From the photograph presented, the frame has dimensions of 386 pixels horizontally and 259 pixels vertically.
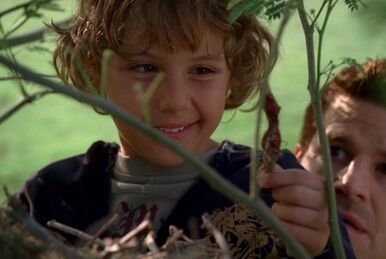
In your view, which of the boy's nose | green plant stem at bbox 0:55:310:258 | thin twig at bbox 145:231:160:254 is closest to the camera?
green plant stem at bbox 0:55:310:258

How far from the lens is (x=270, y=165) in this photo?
186 cm

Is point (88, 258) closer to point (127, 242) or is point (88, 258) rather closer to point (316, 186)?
point (127, 242)

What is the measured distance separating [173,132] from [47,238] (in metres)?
1.27

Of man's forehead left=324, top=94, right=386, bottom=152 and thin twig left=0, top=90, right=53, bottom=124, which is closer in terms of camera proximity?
Answer: thin twig left=0, top=90, right=53, bottom=124

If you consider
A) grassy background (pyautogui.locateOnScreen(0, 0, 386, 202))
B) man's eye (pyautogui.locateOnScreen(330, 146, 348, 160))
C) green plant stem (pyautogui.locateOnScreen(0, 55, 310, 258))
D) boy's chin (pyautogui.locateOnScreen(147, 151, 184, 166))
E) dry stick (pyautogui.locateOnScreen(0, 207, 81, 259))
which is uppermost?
green plant stem (pyautogui.locateOnScreen(0, 55, 310, 258))

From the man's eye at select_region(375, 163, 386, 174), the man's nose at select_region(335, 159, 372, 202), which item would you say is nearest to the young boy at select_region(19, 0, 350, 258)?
the man's nose at select_region(335, 159, 372, 202)

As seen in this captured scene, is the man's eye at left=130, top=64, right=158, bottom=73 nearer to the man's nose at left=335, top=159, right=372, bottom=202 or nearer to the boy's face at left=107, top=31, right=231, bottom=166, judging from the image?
the boy's face at left=107, top=31, right=231, bottom=166

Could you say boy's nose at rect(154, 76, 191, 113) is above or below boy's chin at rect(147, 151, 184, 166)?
above

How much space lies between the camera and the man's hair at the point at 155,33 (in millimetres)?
2654

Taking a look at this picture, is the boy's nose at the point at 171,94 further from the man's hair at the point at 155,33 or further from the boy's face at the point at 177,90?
the man's hair at the point at 155,33

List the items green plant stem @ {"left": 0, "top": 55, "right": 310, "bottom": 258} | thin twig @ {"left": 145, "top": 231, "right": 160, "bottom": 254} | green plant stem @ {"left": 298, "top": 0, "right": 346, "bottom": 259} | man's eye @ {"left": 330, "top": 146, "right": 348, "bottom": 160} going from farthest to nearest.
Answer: man's eye @ {"left": 330, "top": 146, "right": 348, "bottom": 160} < green plant stem @ {"left": 298, "top": 0, "right": 346, "bottom": 259} < thin twig @ {"left": 145, "top": 231, "right": 160, "bottom": 254} < green plant stem @ {"left": 0, "top": 55, "right": 310, "bottom": 258}

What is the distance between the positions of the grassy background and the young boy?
7.17 ft

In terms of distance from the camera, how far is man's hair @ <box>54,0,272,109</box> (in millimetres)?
2654

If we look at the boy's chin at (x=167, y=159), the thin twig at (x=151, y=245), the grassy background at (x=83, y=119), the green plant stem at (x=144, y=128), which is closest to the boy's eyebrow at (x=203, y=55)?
the boy's chin at (x=167, y=159)
